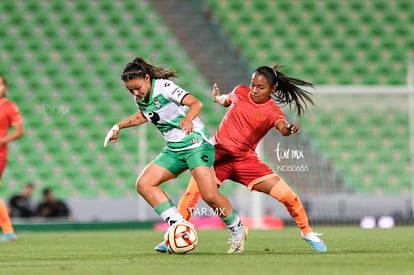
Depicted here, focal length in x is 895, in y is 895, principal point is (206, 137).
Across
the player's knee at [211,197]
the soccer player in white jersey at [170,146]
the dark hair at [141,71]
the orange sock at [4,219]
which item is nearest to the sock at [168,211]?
the soccer player in white jersey at [170,146]

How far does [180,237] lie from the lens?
729 cm

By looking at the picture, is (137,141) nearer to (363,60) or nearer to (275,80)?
(363,60)

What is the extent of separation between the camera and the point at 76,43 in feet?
60.4

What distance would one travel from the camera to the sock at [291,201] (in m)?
7.82

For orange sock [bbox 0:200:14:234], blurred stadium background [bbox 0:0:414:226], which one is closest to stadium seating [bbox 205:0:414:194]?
blurred stadium background [bbox 0:0:414:226]

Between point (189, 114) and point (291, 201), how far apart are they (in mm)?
1385

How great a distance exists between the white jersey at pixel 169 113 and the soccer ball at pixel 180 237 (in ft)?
2.18

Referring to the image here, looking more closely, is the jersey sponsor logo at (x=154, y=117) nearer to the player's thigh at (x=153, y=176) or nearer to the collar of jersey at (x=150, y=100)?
the collar of jersey at (x=150, y=100)

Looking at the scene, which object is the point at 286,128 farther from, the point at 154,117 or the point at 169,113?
the point at 154,117

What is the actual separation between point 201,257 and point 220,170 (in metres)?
1.20

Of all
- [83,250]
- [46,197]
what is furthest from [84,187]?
[83,250]

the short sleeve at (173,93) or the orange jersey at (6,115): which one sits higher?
the short sleeve at (173,93)

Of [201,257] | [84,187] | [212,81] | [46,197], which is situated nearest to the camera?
[201,257]

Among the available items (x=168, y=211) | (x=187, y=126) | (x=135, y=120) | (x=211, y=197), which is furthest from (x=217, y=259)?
(x=135, y=120)
